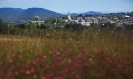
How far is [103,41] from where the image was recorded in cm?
608

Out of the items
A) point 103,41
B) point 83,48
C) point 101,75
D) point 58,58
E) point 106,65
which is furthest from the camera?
point 103,41

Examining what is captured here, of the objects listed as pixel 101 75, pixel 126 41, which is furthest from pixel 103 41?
pixel 101 75

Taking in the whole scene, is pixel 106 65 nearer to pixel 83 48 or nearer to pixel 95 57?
pixel 95 57

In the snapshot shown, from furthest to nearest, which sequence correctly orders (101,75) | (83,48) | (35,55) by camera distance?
(83,48), (35,55), (101,75)

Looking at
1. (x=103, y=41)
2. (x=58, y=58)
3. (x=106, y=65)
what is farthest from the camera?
(x=103, y=41)

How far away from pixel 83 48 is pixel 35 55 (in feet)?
4.40

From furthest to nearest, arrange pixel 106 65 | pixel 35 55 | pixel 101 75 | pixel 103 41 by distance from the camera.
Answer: pixel 103 41, pixel 35 55, pixel 106 65, pixel 101 75

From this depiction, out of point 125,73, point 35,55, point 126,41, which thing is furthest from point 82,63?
point 126,41

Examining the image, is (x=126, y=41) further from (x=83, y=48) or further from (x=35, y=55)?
(x=35, y=55)

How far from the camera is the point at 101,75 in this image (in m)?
3.57

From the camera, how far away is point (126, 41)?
20.2ft

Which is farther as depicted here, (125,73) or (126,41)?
(126,41)

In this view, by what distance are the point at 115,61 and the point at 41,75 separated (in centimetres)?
149

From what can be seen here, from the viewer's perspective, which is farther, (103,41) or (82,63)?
(103,41)
